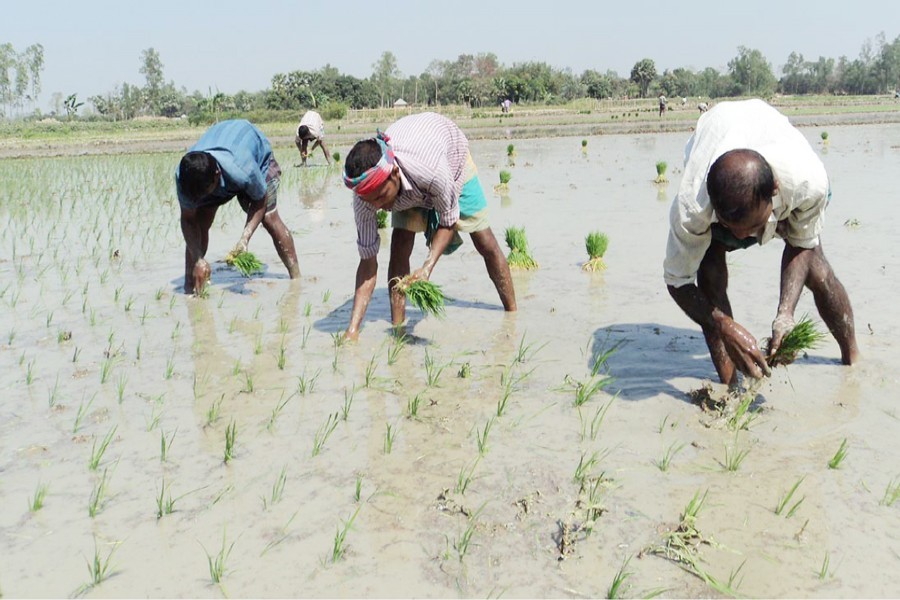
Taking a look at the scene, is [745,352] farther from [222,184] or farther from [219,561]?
[222,184]

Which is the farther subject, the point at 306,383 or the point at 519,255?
the point at 519,255

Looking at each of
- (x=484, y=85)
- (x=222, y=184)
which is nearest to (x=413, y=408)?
(x=222, y=184)

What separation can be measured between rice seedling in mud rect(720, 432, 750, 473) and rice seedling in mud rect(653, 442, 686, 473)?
154 mm

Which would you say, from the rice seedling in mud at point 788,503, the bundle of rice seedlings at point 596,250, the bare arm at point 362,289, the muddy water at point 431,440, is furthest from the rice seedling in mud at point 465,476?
the bundle of rice seedlings at point 596,250

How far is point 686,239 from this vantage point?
2.92 m

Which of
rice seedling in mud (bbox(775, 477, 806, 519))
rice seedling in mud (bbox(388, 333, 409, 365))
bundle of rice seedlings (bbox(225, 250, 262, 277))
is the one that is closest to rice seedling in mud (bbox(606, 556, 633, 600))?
rice seedling in mud (bbox(775, 477, 806, 519))

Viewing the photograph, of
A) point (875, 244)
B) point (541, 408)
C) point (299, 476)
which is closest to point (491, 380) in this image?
point (541, 408)

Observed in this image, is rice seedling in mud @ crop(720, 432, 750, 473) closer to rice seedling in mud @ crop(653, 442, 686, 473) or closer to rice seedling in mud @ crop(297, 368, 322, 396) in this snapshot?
rice seedling in mud @ crop(653, 442, 686, 473)

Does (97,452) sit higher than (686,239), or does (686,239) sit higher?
(686,239)

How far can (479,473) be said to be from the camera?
8.74 feet

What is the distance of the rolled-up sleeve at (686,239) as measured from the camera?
9.04ft

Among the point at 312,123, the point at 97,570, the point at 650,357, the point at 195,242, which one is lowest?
the point at 97,570

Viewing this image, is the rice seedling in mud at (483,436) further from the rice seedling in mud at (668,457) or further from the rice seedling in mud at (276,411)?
the rice seedling in mud at (276,411)

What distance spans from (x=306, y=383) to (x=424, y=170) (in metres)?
1.17
